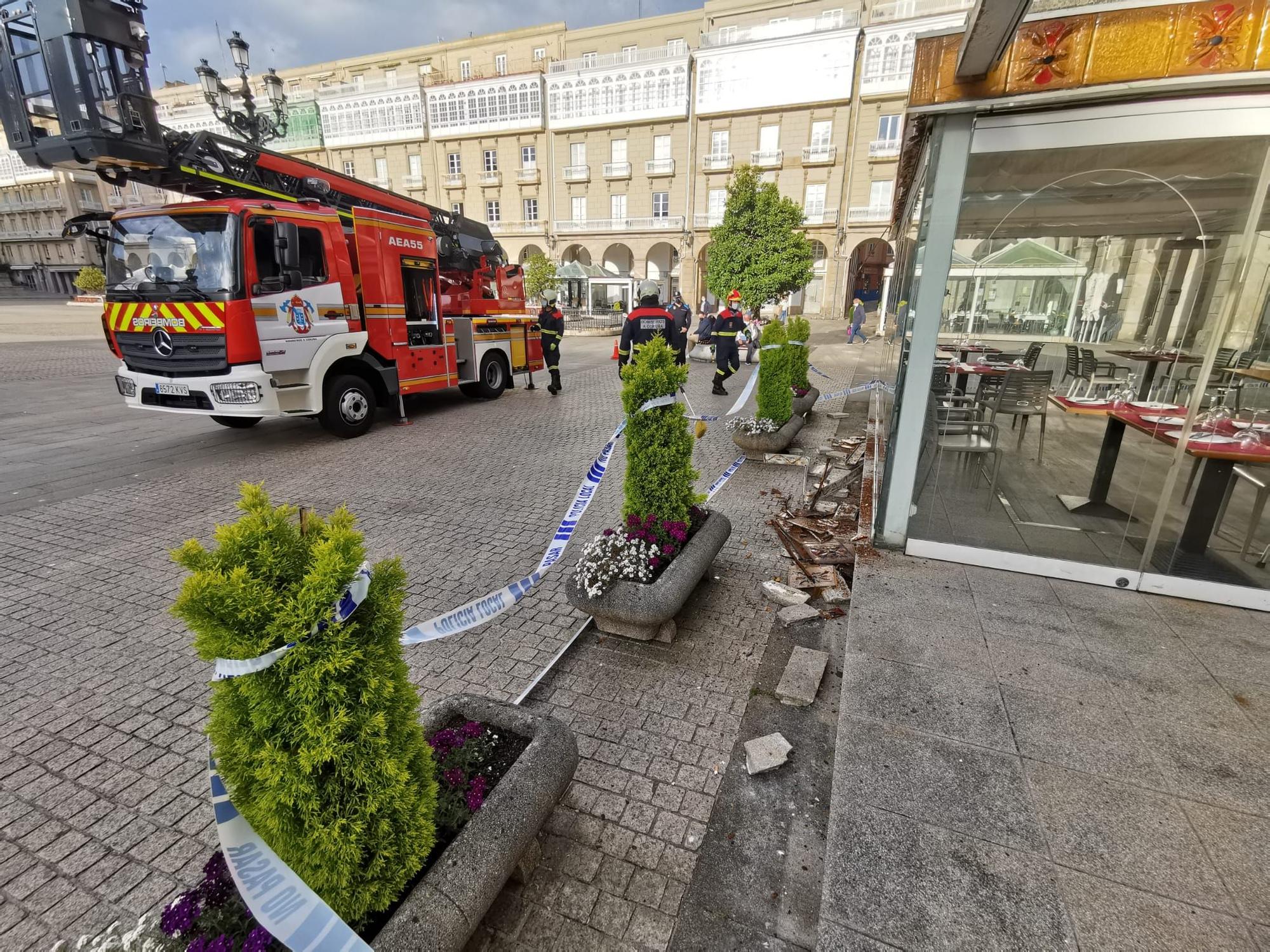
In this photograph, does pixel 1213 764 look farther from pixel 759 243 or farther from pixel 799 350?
pixel 759 243

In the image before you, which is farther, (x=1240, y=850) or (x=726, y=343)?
(x=726, y=343)

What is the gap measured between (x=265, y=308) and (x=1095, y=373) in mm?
9354

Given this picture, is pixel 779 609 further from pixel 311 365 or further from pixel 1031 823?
pixel 311 365

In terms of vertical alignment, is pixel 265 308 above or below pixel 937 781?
above

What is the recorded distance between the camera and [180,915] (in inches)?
60.2

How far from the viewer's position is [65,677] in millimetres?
3293

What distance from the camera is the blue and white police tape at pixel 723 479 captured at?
242 inches

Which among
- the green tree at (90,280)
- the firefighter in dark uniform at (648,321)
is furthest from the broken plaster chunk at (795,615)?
the green tree at (90,280)

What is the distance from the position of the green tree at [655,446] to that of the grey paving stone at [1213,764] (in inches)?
102

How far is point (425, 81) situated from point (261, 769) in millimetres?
51702

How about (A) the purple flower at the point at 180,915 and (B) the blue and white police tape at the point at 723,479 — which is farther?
(B) the blue and white police tape at the point at 723,479

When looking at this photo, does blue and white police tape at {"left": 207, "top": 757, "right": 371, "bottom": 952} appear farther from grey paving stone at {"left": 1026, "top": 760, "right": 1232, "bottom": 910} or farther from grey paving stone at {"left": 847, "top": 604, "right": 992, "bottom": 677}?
grey paving stone at {"left": 847, "top": 604, "right": 992, "bottom": 677}

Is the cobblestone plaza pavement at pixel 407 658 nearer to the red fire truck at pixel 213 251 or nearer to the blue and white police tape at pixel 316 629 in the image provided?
the red fire truck at pixel 213 251

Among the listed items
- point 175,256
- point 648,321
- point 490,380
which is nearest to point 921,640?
point 648,321
